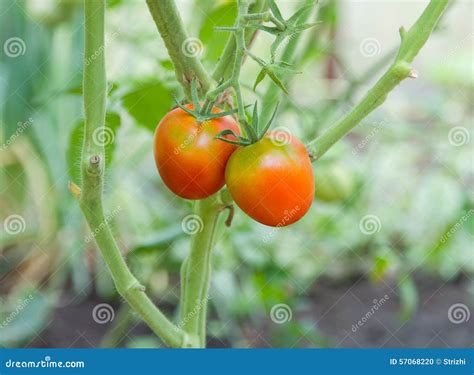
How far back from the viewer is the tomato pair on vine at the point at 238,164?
1.66 feet

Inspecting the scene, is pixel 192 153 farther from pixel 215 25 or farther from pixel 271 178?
pixel 215 25

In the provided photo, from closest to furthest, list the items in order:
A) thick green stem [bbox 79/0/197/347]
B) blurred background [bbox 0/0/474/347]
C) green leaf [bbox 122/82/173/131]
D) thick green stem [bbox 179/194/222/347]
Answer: thick green stem [bbox 79/0/197/347] → thick green stem [bbox 179/194/222/347] → green leaf [bbox 122/82/173/131] → blurred background [bbox 0/0/474/347]

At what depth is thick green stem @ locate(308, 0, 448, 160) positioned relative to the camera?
50 centimetres

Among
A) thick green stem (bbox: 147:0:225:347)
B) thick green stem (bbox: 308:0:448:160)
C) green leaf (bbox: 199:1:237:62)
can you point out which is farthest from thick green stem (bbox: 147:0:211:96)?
green leaf (bbox: 199:1:237:62)

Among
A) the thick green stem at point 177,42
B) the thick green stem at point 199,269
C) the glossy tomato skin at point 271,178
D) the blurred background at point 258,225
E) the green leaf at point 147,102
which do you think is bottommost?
the blurred background at point 258,225

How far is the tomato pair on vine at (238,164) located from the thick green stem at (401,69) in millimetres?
41

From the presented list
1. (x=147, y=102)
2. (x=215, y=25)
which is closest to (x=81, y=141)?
(x=147, y=102)

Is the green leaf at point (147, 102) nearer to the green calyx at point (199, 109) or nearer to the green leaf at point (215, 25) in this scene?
the green leaf at point (215, 25)

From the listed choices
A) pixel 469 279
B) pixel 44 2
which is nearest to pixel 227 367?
pixel 44 2

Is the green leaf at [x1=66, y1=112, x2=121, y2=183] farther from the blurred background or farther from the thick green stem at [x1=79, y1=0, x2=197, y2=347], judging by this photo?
the blurred background

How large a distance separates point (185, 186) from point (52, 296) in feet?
3.20

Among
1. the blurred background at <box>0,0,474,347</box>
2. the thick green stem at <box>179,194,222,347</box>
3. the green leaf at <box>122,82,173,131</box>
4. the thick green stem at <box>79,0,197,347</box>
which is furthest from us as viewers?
the blurred background at <box>0,0,474,347</box>

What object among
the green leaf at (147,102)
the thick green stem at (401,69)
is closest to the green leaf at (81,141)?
the green leaf at (147,102)

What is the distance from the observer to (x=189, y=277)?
62 centimetres
